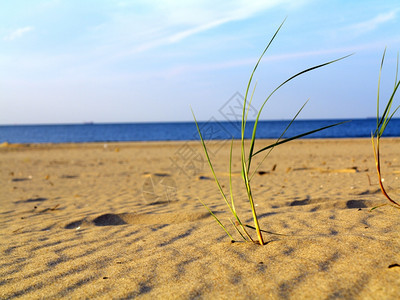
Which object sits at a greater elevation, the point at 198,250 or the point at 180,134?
the point at 180,134

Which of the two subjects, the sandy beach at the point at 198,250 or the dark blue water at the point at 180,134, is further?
the dark blue water at the point at 180,134

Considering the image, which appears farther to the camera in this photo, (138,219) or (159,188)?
(159,188)

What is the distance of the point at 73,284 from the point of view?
180cm

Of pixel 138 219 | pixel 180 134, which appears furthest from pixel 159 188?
pixel 180 134

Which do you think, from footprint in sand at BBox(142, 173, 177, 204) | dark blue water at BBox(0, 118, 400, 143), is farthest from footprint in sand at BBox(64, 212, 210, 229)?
dark blue water at BBox(0, 118, 400, 143)

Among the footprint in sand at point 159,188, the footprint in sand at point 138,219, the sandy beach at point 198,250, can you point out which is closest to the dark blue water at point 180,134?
the footprint in sand at point 159,188

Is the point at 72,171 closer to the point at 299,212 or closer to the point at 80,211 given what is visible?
the point at 80,211

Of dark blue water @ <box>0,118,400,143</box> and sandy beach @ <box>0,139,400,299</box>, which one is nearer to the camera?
sandy beach @ <box>0,139,400,299</box>

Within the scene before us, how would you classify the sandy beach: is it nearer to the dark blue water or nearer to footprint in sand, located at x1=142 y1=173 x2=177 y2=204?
footprint in sand, located at x1=142 y1=173 x2=177 y2=204

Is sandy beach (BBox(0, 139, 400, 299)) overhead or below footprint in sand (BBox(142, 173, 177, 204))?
overhead

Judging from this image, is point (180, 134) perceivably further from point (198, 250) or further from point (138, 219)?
point (198, 250)

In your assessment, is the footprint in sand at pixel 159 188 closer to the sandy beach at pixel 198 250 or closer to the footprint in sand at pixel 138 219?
the sandy beach at pixel 198 250

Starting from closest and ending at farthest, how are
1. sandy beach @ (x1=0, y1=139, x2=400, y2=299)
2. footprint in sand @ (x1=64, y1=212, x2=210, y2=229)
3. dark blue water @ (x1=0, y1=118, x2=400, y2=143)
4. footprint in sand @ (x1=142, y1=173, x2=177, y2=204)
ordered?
sandy beach @ (x1=0, y1=139, x2=400, y2=299) → footprint in sand @ (x1=64, y1=212, x2=210, y2=229) → footprint in sand @ (x1=142, y1=173, x2=177, y2=204) → dark blue water @ (x1=0, y1=118, x2=400, y2=143)

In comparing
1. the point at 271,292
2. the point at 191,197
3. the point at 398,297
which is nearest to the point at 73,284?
the point at 271,292
